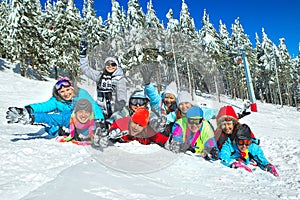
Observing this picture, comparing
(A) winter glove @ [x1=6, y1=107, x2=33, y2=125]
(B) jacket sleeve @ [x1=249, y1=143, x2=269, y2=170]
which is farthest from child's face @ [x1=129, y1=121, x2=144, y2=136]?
(B) jacket sleeve @ [x1=249, y1=143, x2=269, y2=170]

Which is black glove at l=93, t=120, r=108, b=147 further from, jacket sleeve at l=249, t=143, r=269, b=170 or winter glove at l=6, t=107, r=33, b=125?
jacket sleeve at l=249, t=143, r=269, b=170

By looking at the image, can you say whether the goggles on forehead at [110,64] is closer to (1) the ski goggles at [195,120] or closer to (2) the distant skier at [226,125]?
(1) the ski goggles at [195,120]

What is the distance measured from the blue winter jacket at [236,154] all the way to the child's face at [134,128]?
1.52 m

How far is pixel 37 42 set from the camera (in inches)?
1182

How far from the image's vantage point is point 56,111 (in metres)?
5.39

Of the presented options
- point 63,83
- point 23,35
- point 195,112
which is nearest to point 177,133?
point 195,112

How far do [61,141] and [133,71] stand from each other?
1.85 metres

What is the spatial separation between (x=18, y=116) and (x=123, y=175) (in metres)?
2.00

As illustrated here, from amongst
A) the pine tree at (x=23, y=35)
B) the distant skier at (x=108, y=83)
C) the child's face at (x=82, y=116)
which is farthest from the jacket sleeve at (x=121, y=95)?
the pine tree at (x=23, y=35)

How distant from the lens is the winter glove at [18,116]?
409 centimetres

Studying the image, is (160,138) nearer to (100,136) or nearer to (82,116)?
(100,136)

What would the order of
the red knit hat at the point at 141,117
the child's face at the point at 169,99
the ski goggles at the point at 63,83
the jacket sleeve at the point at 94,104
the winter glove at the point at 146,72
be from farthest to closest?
the child's face at the point at 169,99, the ski goggles at the point at 63,83, the jacket sleeve at the point at 94,104, the red knit hat at the point at 141,117, the winter glove at the point at 146,72

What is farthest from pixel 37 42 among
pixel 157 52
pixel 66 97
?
pixel 157 52

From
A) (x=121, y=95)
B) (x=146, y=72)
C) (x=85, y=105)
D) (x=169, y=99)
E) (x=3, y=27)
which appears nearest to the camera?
(x=146, y=72)
